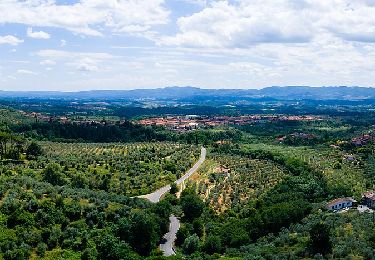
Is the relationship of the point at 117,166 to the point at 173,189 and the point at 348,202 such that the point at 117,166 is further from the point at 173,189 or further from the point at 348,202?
the point at 348,202

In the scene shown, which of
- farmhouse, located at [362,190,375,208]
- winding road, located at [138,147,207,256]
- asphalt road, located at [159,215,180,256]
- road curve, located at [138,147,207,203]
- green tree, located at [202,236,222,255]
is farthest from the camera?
road curve, located at [138,147,207,203]

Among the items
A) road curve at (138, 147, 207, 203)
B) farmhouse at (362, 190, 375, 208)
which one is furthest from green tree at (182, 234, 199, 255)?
farmhouse at (362, 190, 375, 208)

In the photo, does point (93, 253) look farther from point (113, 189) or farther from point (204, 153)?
point (204, 153)

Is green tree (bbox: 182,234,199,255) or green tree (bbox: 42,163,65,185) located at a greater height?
green tree (bbox: 42,163,65,185)

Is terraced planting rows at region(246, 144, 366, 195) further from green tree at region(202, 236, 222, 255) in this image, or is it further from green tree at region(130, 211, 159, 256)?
green tree at region(130, 211, 159, 256)

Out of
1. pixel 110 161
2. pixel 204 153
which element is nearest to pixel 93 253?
pixel 110 161

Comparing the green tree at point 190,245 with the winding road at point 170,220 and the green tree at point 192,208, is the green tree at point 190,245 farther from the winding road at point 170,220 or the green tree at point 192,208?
the green tree at point 192,208

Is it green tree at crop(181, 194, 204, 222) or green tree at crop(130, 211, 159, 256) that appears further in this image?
green tree at crop(181, 194, 204, 222)
